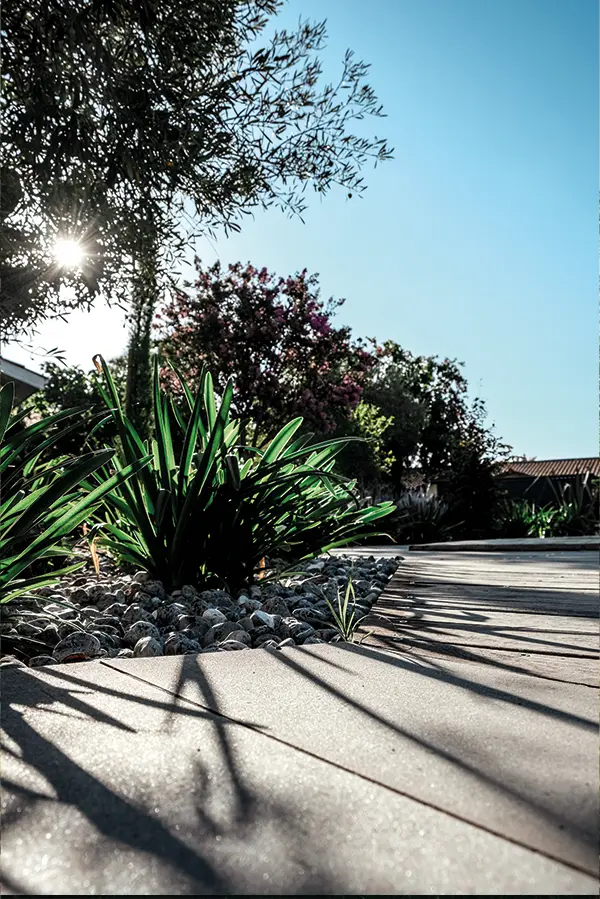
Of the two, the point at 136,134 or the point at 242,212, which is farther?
the point at 242,212

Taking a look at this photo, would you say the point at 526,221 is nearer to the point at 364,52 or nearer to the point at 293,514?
the point at 293,514

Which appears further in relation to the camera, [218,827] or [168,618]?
[168,618]

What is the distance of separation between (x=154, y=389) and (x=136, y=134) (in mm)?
2331

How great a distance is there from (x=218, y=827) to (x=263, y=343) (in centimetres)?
975

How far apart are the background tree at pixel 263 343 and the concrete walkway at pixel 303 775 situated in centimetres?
900

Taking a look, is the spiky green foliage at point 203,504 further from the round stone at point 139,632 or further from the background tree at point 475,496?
the background tree at point 475,496

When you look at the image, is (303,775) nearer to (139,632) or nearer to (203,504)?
(139,632)

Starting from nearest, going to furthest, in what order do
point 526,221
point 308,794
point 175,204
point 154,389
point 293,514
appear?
1. point 308,794
2. point 154,389
3. point 293,514
4. point 526,221
5. point 175,204

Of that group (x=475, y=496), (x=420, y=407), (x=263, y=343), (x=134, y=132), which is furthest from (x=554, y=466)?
(x=134, y=132)

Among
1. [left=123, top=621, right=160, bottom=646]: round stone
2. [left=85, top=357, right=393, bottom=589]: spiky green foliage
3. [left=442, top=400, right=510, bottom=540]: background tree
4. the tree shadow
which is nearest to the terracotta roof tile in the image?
[left=442, top=400, right=510, bottom=540]: background tree

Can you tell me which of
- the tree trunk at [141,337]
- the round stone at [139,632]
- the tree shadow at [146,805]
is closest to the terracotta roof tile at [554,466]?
the tree trunk at [141,337]

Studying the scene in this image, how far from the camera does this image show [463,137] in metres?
3.10

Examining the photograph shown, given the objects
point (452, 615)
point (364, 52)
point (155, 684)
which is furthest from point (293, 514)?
point (364, 52)

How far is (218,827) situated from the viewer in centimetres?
57
